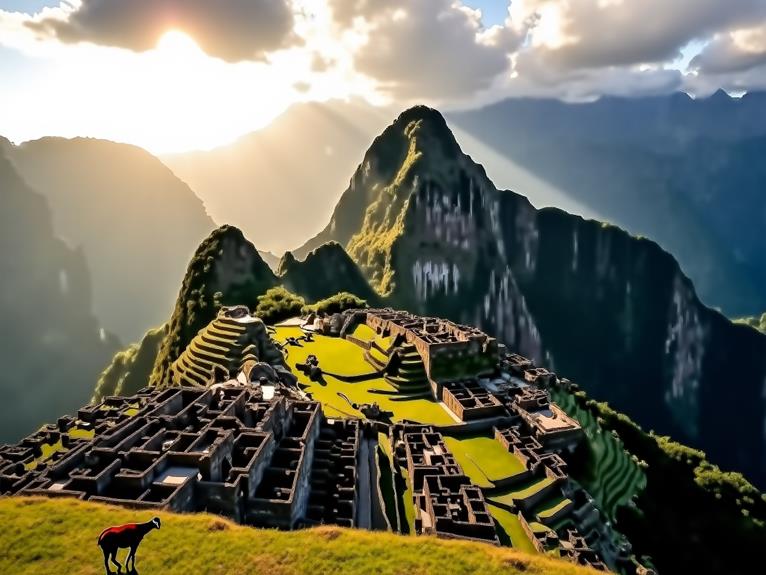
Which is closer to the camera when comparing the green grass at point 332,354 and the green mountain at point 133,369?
the green grass at point 332,354

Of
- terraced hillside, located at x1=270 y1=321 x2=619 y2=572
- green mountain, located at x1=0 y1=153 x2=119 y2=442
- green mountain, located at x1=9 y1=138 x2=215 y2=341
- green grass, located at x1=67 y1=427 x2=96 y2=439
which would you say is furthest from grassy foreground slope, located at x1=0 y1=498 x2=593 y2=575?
green mountain, located at x1=9 y1=138 x2=215 y2=341

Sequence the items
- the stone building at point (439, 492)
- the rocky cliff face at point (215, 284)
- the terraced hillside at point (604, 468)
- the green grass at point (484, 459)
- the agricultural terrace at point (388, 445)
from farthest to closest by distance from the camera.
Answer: the rocky cliff face at point (215, 284) < the terraced hillside at point (604, 468) < the green grass at point (484, 459) < the agricultural terrace at point (388, 445) < the stone building at point (439, 492)

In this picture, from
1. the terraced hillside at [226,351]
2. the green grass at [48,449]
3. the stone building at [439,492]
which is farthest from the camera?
the terraced hillside at [226,351]

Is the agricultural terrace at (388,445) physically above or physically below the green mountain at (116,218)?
below

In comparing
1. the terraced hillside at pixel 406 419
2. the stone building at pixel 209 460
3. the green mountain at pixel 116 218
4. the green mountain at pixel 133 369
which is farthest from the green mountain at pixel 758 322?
the green mountain at pixel 116 218

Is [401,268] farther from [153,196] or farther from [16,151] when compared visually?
[16,151]

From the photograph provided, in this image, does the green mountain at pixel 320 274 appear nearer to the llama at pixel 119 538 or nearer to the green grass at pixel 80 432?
the green grass at pixel 80 432

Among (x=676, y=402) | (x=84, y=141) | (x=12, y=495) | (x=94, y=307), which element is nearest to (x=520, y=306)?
(x=676, y=402)
